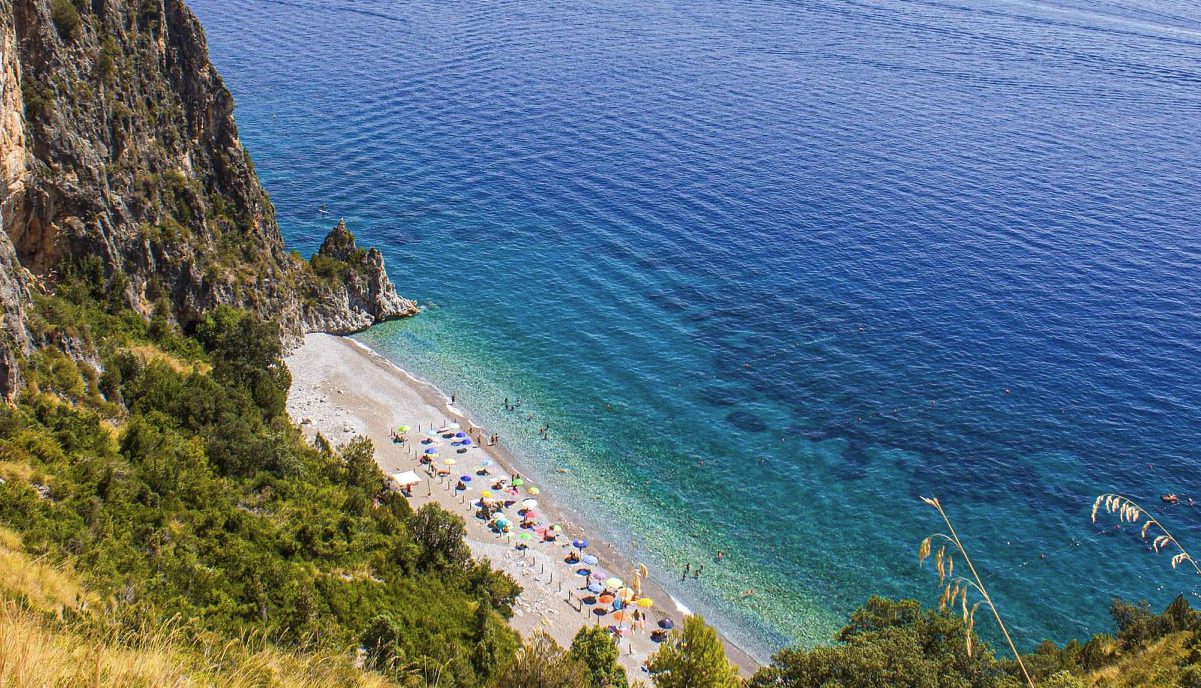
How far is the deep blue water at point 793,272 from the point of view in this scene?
59.6 m

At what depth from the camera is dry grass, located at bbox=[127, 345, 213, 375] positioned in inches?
2021

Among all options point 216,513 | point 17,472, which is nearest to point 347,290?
point 216,513

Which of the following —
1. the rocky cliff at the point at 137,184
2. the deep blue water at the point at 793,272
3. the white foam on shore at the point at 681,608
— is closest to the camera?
the rocky cliff at the point at 137,184

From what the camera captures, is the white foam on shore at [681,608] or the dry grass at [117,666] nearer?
the dry grass at [117,666]

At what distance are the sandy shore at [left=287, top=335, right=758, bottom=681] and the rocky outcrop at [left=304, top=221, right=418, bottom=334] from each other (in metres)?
1.93

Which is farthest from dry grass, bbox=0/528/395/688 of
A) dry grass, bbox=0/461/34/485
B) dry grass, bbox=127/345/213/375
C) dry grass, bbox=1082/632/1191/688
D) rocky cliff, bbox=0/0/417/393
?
dry grass, bbox=127/345/213/375

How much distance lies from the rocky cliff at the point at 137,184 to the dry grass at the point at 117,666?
97.5 ft

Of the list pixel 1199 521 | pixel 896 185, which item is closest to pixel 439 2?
pixel 896 185

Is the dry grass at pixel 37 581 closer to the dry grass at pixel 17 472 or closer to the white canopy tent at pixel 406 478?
the dry grass at pixel 17 472

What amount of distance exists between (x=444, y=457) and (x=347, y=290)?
21.5 m

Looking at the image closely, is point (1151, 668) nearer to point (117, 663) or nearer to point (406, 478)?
point (117, 663)

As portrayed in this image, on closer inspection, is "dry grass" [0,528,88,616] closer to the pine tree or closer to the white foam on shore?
the pine tree

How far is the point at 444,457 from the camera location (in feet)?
208

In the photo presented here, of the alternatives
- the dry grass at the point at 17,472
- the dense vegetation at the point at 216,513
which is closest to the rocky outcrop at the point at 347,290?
the dense vegetation at the point at 216,513
